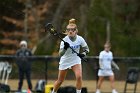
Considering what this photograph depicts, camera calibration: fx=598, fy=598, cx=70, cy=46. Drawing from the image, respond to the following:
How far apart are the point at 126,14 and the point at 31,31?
691cm

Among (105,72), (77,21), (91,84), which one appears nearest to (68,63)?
(105,72)

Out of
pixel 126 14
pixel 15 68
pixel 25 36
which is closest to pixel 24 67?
pixel 15 68

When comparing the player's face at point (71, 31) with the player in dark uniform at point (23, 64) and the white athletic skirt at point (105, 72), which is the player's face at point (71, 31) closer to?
the white athletic skirt at point (105, 72)

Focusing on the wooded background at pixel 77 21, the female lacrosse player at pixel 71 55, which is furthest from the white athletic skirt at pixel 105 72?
the wooded background at pixel 77 21

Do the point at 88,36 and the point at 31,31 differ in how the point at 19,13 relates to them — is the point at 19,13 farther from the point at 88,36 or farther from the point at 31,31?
the point at 88,36

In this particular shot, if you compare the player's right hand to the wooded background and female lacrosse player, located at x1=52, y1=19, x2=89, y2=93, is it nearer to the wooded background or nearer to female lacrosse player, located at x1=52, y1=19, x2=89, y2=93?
female lacrosse player, located at x1=52, y1=19, x2=89, y2=93

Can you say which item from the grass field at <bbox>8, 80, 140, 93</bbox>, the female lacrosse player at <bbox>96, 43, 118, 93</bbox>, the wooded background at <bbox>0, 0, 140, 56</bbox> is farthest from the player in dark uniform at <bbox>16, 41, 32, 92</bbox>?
the wooded background at <bbox>0, 0, 140, 56</bbox>

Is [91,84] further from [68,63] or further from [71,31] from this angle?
[71,31]

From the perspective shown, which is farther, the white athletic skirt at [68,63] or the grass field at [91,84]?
the grass field at [91,84]

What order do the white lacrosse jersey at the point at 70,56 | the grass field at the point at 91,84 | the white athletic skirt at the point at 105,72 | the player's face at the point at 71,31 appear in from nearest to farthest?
the player's face at the point at 71,31
the white lacrosse jersey at the point at 70,56
the white athletic skirt at the point at 105,72
the grass field at the point at 91,84

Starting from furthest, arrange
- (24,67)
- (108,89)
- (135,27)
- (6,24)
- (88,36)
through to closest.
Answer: (6,24), (135,27), (88,36), (108,89), (24,67)

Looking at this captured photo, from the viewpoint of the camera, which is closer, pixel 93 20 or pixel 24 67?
pixel 24 67

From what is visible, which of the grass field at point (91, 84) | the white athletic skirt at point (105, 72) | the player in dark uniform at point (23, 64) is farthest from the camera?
the grass field at point (91, 84)

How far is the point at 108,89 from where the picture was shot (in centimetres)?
2295
